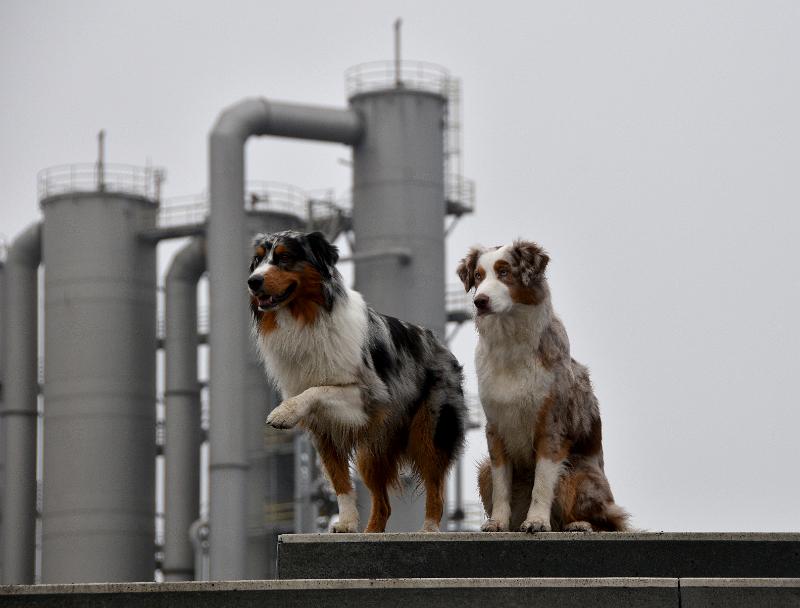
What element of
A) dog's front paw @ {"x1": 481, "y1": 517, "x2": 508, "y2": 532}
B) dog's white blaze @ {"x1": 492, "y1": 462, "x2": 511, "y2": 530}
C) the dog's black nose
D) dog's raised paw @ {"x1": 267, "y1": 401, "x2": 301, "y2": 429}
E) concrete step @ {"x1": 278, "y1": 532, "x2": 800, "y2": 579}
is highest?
the dog's black nose

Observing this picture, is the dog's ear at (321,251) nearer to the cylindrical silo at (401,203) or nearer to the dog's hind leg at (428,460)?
the dog's hind leg at (428,460)

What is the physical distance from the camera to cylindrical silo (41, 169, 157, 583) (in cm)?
3819

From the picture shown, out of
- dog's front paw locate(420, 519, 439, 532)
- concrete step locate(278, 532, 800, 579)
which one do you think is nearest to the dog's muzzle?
concrete step locate(278, 532, 800, 579)

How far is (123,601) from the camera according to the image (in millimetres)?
10609

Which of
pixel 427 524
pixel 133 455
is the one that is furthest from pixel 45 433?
pixel 427 524

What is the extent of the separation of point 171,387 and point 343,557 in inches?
1140

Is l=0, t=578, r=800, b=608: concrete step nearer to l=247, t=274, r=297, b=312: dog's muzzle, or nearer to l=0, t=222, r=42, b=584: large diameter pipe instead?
l=247, t=274, r=297, b=312: dog's muzzle

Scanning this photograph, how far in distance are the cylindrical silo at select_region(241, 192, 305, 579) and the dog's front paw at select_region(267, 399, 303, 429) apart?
79.8ft

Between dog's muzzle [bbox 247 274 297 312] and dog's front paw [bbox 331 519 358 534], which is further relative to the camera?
dog's front paw [bbox 331 519 358 534]

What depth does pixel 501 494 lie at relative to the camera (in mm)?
12336

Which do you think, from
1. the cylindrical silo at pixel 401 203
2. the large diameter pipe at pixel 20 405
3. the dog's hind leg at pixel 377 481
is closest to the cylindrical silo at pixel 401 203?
the cylindrical silo at pixel 401 203

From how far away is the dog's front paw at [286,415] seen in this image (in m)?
12.2

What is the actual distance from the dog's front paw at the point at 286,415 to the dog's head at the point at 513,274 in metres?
1.39

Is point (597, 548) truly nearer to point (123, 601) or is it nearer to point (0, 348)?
point (123, 601)
